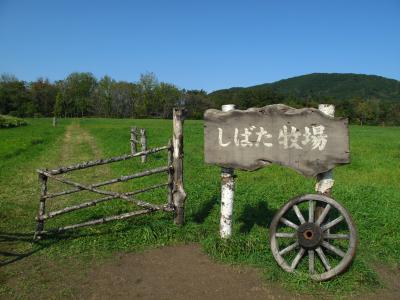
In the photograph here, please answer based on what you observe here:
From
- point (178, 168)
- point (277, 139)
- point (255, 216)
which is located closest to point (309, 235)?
point (277, 139)

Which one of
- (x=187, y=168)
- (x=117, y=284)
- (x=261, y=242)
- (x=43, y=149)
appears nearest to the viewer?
(x=117, y=284)

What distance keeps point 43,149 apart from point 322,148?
19.0m

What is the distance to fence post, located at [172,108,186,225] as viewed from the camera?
7199mm

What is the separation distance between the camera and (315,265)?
5.56 m

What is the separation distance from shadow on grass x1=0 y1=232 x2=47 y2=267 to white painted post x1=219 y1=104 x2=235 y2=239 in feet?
10.4

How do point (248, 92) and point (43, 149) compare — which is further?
point (248, 92)

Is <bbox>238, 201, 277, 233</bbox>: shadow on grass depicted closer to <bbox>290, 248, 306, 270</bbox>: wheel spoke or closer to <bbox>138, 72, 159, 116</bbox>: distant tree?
<bbox>290, 248, 306, 270</bbox>: wheel spoke

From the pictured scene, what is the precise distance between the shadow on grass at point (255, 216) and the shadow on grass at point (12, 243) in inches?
147

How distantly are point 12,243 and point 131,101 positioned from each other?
332 ft

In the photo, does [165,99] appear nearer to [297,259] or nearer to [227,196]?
[227,196]

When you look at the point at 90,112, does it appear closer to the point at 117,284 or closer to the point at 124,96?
the point at 124,96

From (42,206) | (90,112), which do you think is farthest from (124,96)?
(42,206)

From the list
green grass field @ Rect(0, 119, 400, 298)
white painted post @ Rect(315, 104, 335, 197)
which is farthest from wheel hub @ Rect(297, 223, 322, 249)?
white painted post @ Rect(315, 104, 335, 197)

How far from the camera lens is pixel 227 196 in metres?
6.39
